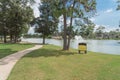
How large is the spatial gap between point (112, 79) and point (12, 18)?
1434 inches

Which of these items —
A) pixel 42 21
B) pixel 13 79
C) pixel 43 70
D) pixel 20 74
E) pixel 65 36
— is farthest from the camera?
pixel 42 21

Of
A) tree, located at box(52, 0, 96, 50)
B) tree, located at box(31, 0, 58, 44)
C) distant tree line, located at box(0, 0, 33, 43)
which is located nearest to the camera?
tree, located at box(52, 0, 96, 50)

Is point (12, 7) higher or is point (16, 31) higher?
point (12, 7)

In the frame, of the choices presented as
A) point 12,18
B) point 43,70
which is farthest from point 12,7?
point 43,70

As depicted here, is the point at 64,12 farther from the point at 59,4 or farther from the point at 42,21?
the point at 42,21

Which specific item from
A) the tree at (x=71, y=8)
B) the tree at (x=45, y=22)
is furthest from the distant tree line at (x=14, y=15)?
the tree at (x=71, y=8)

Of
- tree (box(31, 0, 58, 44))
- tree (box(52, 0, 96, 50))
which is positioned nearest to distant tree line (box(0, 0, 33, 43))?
tree (box(31, 0, 58, 44))

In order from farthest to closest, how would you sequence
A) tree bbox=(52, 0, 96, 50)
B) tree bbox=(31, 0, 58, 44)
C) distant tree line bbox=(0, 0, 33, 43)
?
distant tree line bbox=(0, 0, 33, 43)
tree bbox=(31, 0, 58, 44)
tree bbox=(52, 0, 96, 50)

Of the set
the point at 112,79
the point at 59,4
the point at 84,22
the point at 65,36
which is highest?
the point at 59,4

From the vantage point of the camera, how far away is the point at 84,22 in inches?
939

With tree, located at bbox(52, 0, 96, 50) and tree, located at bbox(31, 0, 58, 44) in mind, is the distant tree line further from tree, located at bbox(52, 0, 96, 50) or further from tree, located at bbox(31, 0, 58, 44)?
tree, located at bbox(52, 0, 96, 50)

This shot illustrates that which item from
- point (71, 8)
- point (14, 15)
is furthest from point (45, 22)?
point (71, 8)

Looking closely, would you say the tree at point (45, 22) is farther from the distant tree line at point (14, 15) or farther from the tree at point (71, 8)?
the tree at point (71, 8)

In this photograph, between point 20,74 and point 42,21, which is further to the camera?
point 42,21
